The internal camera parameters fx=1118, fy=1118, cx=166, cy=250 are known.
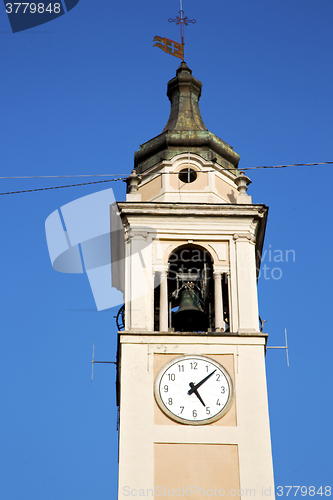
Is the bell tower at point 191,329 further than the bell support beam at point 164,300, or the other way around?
the bell support beam at point 164,300

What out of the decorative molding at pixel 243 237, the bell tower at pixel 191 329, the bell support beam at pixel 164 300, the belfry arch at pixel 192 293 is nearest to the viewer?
the bell tower at pixel 191 329

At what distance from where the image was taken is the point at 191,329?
1275 inches

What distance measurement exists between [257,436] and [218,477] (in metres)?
1.53

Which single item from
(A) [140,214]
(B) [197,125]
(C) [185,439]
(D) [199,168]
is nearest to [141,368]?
(C) [185,439]

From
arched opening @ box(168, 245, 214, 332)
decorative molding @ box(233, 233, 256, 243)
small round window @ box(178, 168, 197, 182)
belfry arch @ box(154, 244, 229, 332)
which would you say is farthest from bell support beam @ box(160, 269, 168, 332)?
small round window @ box(178, 168, 197, 182)

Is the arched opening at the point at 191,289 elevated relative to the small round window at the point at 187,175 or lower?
lower

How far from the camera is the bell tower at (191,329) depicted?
28078mm

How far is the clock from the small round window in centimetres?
670

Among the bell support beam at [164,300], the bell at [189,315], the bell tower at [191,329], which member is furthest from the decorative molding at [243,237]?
the bell support beam at [164,300]

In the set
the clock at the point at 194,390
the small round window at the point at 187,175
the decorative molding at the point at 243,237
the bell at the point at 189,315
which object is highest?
the small round window at the point at 187,175

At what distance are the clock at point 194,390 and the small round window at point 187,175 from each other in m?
6.70

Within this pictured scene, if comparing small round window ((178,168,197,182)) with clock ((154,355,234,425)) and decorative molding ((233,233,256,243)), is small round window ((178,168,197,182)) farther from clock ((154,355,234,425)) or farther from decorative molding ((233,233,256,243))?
clock ((154,355,234,425))

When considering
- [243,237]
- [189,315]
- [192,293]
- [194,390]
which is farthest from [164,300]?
[243,237]

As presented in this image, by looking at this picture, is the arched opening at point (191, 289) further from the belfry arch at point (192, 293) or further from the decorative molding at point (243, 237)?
the decorative molding at point (243, 237)
